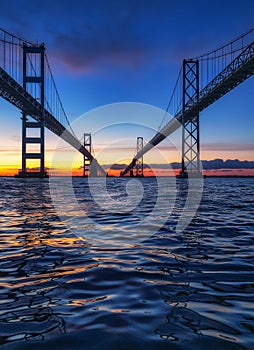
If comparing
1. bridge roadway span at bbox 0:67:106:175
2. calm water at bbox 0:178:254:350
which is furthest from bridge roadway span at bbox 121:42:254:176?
calm water at bbox 0:178:254:350

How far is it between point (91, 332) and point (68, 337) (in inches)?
6.0

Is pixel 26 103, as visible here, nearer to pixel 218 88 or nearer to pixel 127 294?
pixel 218 88

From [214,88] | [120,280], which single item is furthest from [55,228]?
[214,88]

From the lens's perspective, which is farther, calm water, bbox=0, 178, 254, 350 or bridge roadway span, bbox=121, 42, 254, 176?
bridge roadway span, bbox=121, 42, 254, 176

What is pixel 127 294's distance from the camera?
2.93 m

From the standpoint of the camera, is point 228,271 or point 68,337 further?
point 228,271

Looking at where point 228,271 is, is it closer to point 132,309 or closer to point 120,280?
point 120,280

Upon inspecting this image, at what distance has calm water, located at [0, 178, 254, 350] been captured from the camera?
83.5 inches

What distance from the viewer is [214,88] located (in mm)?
44406

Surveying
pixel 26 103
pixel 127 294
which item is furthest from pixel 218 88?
pixel 127 294

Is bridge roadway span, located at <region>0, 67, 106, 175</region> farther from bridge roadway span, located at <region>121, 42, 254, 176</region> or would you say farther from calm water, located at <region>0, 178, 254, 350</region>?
calm water, located at <region>0, 178, 254, 350</region>

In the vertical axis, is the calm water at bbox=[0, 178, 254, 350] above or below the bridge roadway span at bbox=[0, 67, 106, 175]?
below

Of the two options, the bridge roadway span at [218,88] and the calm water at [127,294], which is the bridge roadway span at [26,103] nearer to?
the bridge roadway span at [218,88]

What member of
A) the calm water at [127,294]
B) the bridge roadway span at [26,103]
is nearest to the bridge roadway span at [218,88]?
the bridge roadway span at [26,103]
